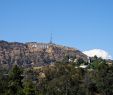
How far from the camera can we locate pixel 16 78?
93.4 m

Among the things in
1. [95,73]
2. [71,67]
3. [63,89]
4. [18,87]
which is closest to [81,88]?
[63,89]

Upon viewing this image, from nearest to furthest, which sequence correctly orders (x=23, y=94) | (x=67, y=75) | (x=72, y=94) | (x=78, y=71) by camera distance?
(x=23, y=94)
(x=72, y=94)
(x=67, y=75)
(x=78, y=71)

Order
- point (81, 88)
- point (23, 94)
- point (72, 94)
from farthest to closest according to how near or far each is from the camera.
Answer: point (81, 88) < point (72, 94) < point (23, 94)

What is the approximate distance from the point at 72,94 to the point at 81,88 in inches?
326

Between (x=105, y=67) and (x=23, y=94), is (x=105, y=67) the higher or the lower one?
the higher one

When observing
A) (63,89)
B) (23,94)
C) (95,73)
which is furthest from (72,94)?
(23,94)

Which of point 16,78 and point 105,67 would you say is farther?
point 105,67

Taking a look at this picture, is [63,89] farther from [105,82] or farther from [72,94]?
[105,82]

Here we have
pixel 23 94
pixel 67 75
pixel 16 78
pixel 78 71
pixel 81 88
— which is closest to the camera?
pixel 23 94

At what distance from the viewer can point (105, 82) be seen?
427 ft

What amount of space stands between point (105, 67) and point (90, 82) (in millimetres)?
12557

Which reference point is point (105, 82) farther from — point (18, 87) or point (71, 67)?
point (18, 87)

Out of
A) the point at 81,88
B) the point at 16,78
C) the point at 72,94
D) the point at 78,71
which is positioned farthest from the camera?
the point at 78,71

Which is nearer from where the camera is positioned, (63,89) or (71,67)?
(63,89)
